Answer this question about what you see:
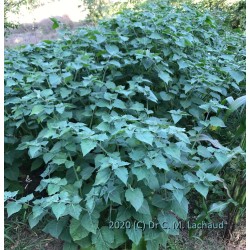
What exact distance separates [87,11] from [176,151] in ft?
28.5

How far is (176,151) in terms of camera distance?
1.66 metres

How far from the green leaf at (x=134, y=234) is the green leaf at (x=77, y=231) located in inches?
8.3

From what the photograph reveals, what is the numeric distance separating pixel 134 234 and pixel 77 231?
0.29 meters

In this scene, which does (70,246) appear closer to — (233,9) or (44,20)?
(233,9)

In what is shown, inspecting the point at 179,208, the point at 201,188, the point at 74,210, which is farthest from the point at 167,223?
the point at 74,210

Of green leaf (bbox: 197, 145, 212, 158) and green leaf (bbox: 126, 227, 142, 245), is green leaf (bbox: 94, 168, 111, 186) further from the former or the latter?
green leaf (bbox: 197, 145, 212, 158)

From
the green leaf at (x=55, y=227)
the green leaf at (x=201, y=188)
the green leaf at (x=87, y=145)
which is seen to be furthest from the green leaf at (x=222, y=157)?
the green leaf at (x=55, y=227)

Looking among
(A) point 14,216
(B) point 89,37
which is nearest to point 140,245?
(A) point 14,216

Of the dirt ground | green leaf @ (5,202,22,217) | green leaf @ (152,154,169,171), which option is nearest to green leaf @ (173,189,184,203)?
green leaf @ (152,154,169,171)

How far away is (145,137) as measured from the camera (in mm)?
1581

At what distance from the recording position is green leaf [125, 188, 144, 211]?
1545mm

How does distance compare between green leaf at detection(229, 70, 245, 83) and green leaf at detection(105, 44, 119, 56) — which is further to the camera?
green leaf at detection(105, 44, 119, 56)

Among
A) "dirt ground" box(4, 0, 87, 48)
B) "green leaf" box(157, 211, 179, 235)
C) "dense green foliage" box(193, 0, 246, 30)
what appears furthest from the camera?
"dirt ground" box(4, 0, 87, 48)

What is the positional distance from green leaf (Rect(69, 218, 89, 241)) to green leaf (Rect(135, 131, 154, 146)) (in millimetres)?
535
